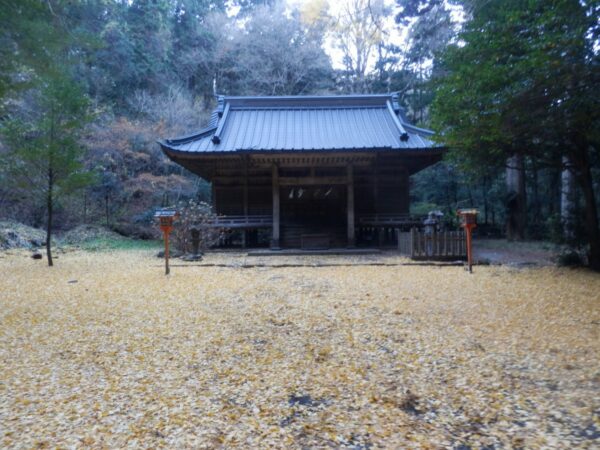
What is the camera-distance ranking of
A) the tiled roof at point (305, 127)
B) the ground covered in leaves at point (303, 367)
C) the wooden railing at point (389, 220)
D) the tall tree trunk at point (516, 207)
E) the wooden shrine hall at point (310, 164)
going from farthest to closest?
the tall tree trunk at point (516, 207)
the wooden railing at point (389, 220)
the tiled roof at point (305, 127)
the wooden shrine hall at point (310, 164)
the ground covered in leaves at point (303, 367)

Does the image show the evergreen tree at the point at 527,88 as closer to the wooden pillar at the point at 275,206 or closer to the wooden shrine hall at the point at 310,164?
the wooden shrine hall at the point at 310,164

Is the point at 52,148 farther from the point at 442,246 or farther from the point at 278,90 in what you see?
the point at 278,90

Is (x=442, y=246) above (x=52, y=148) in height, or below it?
below

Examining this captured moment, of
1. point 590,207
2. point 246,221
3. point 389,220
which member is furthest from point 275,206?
point 590,207

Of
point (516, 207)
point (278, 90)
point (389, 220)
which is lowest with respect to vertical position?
point (389, 220)

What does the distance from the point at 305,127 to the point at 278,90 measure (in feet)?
33.9

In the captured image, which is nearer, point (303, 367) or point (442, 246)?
point (303, 367)

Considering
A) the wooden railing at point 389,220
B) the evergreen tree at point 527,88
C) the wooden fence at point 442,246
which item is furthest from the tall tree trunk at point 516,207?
the evergreen tree at point 527,88

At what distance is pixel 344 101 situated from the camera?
14.0 m

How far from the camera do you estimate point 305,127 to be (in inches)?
501

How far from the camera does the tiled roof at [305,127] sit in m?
11.1

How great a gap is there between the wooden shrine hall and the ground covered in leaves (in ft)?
19.2

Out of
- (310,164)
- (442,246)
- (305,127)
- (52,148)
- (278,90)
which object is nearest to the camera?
(52,148)

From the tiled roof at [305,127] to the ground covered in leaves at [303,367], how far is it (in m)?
6.39
